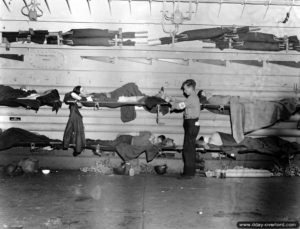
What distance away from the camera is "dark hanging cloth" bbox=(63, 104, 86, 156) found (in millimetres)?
9273

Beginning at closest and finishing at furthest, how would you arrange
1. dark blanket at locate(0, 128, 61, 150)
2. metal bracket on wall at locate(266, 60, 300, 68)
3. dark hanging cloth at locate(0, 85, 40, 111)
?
dark hanging cloth at locate(0, 85, 40, 111) → dark blanket at locate(0, 128, 61, 150) → metal bracket on wall at locate(266, 60, 300, 68)

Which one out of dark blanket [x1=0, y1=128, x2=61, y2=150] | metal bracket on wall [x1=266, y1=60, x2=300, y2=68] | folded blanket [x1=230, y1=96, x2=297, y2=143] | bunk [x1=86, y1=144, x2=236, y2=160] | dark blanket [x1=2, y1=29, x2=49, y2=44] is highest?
dark blanket [x1=2, y1=29, x2=49, y2=44]

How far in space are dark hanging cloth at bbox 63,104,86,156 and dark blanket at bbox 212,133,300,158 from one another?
10.0 ft

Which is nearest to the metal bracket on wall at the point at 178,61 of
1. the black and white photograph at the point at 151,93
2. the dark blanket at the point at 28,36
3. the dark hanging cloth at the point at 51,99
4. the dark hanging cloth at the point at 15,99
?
the black and white photograph at the point at 151,93

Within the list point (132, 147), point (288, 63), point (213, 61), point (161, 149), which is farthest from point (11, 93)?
point (288, 63)

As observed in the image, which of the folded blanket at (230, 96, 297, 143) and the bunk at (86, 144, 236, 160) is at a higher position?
the folded blanket at (230, 96, 297, 143)

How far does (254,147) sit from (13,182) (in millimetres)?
5092

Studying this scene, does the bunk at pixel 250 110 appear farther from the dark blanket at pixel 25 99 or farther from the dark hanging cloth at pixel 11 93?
the dark hanging cloth at pixel 11 93

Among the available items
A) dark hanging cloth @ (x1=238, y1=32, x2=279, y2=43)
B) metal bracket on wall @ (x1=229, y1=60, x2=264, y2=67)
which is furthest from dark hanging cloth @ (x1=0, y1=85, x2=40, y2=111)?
dark hanging cloth @ (x1=238, y1=32, x2=279, y2=43)

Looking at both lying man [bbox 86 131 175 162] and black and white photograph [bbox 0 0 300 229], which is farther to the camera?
lying man [bbox 86 131 175 162]

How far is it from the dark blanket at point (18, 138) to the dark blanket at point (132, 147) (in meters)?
1.01

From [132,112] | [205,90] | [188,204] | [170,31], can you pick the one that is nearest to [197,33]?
[170,31]

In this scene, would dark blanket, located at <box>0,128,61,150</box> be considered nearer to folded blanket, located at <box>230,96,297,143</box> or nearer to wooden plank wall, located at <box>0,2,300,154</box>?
wooden plank wall, located at <box>0,2,300,154</box>

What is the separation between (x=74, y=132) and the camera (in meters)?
9.34
